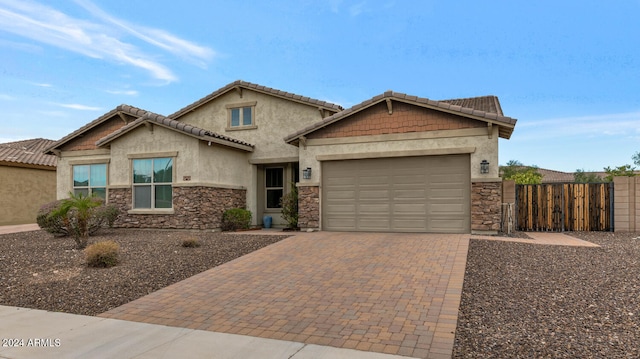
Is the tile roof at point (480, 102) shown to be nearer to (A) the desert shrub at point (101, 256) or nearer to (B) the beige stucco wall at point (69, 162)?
(A) the desert shrub at point (101, 256)

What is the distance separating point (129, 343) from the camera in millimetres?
4914

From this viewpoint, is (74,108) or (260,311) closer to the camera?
(260,311)

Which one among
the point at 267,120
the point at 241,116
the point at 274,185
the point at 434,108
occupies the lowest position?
the point at 274,185

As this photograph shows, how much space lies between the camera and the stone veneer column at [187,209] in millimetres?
14773

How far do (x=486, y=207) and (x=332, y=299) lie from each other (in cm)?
806

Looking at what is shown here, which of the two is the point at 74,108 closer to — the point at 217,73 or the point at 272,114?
the point at 217,73

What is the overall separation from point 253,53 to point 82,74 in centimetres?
699

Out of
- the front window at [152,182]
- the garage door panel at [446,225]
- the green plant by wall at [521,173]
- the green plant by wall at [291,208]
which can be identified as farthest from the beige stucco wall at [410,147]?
the green plant by wall at [521,173]

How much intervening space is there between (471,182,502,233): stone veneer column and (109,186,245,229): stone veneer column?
918 centimetres

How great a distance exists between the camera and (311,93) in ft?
57.6

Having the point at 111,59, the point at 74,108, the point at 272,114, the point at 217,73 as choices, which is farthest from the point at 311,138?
the point at 74,108

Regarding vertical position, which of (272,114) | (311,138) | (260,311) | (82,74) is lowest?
(260,311)

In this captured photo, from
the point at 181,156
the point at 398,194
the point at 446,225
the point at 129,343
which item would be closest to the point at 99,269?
the point at 129,343

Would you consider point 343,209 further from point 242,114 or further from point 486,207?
point 242,114
